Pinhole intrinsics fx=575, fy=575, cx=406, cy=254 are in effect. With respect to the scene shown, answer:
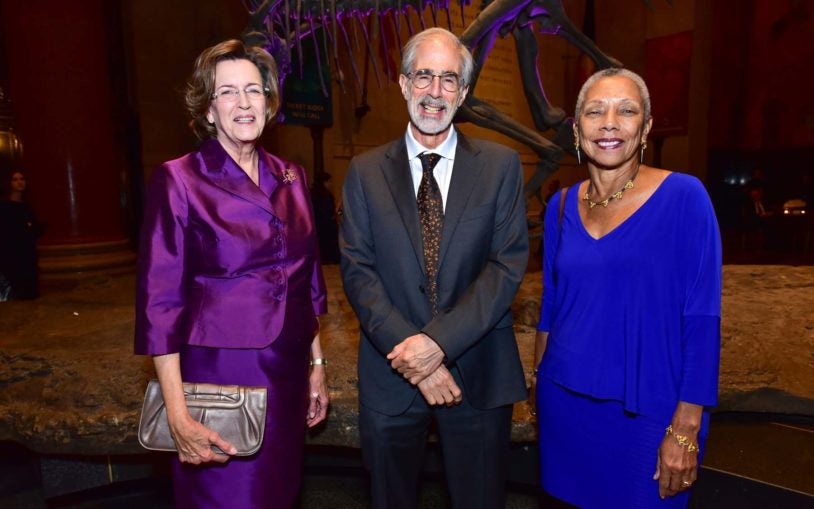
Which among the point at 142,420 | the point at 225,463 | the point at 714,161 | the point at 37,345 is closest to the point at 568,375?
the point at 225,463

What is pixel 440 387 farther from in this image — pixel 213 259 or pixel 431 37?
pixel 431 37

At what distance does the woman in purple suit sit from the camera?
1538 millimetres

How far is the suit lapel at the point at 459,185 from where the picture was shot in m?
1.72

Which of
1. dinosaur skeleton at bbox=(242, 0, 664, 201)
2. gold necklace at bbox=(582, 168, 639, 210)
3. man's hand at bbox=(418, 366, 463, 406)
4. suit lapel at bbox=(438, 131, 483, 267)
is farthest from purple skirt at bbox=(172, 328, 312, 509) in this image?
dinosaur skeleton at bbox=(242, 0, 664, 201)

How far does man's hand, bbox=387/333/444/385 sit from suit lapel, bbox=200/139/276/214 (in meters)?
0.54

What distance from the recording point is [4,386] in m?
2.74

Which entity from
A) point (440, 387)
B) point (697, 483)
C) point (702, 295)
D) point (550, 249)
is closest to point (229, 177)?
point (440, 387)

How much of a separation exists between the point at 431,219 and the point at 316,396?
746 mm

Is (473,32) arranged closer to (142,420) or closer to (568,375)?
(568,375)

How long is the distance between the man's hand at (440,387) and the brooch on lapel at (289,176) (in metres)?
0.73

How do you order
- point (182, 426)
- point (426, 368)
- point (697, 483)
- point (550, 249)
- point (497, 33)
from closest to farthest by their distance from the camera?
point (182, 426)
point (426, 368)
point (550, 249)
point (697, 483)
point (497, 33)

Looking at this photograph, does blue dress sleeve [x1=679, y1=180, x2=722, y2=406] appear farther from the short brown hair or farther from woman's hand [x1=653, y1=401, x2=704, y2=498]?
the short brown hair

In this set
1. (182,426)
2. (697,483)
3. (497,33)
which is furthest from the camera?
(497,33)

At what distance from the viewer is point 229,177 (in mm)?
1622
